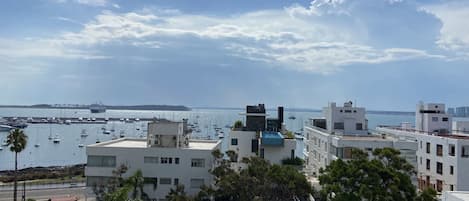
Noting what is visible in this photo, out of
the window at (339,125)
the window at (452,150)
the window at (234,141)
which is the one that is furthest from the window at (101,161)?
the window at (452,150)

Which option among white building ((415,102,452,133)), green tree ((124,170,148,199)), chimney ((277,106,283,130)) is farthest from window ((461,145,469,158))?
green tree ((124,170,148,199))

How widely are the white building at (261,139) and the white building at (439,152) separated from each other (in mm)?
14777

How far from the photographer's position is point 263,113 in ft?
177

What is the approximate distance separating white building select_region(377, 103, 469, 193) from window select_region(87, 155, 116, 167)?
32.3 meters

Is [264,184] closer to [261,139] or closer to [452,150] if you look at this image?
[261,139]

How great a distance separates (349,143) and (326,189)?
46.0 feet

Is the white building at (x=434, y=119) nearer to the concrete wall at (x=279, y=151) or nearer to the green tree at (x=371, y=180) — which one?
the concrete wall at (x=279, y=151)

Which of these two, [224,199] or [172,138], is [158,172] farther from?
[224,199]

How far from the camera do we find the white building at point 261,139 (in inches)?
1863

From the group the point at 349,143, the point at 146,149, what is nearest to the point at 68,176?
the point at 146,149

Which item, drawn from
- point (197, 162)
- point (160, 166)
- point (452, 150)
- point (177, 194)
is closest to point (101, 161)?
point (160, 166)

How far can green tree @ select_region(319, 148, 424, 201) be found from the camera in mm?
28000

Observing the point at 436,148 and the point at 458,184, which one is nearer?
the point at 458,184

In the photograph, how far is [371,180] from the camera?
28469 mm
